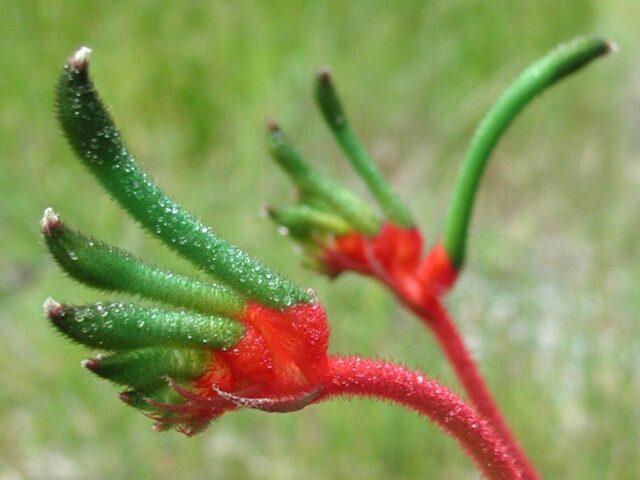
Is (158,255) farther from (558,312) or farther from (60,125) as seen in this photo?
(60,125)

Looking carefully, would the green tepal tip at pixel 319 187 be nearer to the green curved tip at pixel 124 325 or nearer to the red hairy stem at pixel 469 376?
the red hairy stem at pixel 469 376

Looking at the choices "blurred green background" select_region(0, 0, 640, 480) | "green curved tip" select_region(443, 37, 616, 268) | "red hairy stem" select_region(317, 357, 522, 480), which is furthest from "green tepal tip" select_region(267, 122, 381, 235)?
"blurred green background" select_region(0, 0, 640, 480)

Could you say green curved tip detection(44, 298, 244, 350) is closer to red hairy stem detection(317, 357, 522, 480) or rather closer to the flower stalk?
red hairy stem detection(317, 357, 522, 480)

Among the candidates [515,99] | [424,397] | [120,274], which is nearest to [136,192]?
[120,274]

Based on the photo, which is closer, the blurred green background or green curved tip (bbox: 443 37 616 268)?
green curved tip (bbox: 443 37 616 268)

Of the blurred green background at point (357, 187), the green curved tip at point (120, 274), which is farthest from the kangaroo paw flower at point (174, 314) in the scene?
the blurred green background at point (357, 187)
